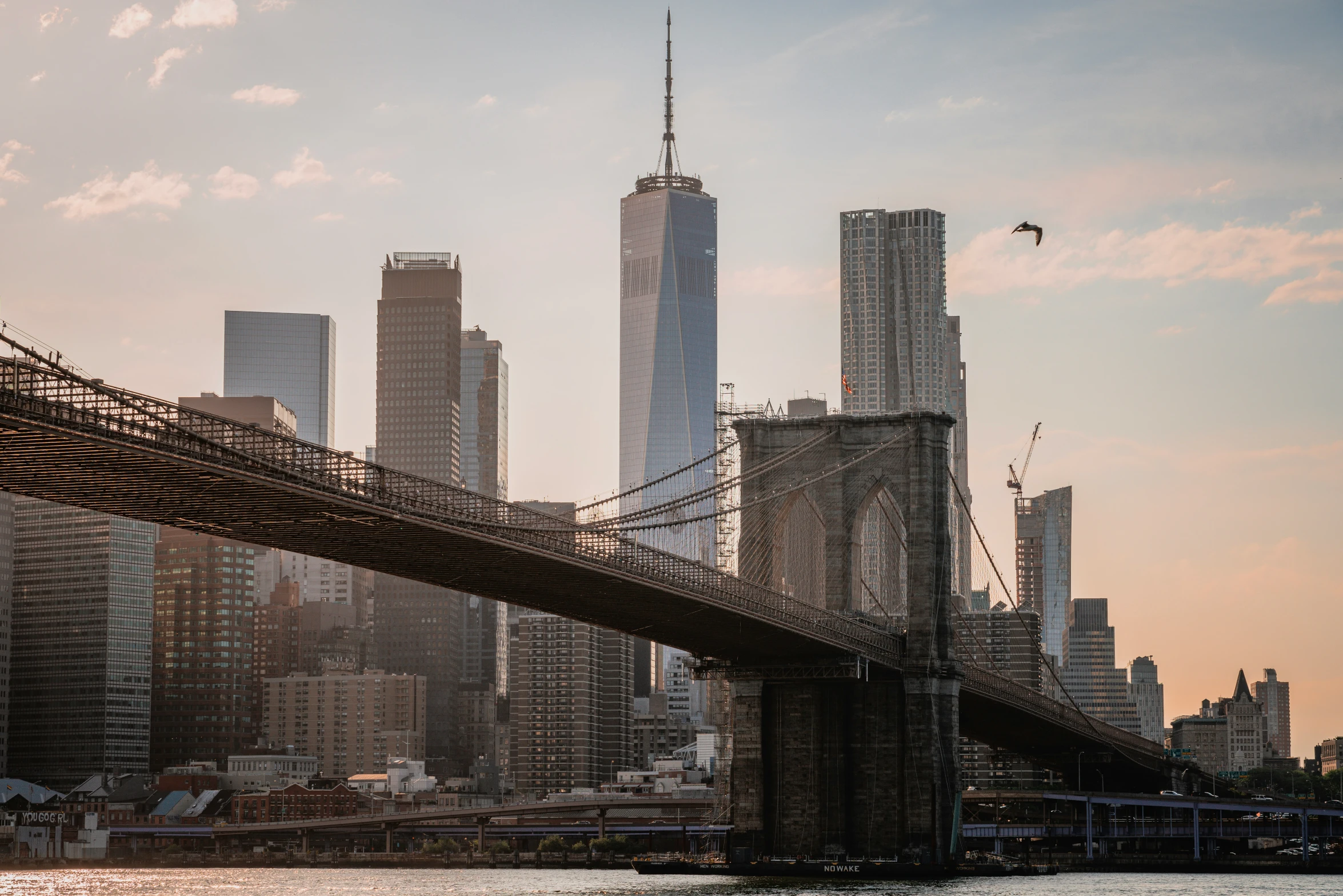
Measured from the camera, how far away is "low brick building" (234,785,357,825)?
151000mm

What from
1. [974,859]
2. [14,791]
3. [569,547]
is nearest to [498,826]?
[14,791]

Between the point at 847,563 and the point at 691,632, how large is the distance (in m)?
11.7

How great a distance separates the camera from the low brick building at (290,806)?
15100 cm

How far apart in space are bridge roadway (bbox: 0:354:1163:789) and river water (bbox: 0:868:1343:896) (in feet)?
30.1

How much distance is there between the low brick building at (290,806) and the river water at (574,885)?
32.2m

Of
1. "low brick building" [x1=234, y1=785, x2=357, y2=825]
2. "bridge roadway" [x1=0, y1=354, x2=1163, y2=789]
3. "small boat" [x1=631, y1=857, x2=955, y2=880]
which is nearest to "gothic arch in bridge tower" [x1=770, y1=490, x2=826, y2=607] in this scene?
"bridge roadway" [x1=0, y1=354, x2=1163, y2=789]

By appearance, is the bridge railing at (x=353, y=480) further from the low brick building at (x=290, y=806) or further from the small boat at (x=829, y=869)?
the low brick building at (x=290, y=806)

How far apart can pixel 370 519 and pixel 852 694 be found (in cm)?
3431

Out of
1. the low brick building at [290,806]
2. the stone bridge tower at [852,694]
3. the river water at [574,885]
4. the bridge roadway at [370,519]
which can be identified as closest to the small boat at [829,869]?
the stone bridge tower at [852,694]

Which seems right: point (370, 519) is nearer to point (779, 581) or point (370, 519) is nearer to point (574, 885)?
point (779, 581)

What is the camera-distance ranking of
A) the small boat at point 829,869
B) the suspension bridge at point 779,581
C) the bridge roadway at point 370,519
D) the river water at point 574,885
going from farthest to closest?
the small boat at point 829,869 → the river water at point 574,885 → the suspension bridge at point 779,581 → the bridge roadway at point 370,519

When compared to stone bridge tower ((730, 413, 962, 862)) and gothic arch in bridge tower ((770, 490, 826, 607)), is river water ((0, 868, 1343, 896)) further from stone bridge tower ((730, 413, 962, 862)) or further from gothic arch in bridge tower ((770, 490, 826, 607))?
gothic arch in bridge tower ((770, 490, 826, 607))

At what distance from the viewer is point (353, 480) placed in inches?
2040

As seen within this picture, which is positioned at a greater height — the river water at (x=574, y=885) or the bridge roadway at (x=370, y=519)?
the bridge roadway at (x=370, y=519)
